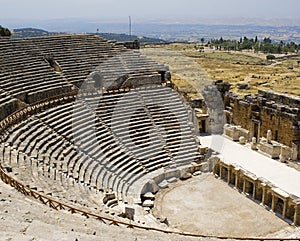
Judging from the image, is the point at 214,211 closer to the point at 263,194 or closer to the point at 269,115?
the point at 263,194

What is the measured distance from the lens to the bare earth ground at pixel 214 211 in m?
17.4

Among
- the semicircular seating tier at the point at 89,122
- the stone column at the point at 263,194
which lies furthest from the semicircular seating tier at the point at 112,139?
the stone column at the point at 263,194

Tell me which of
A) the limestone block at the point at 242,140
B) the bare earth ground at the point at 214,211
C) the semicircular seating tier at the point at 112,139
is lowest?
the bare earth ground at the point at 214,211

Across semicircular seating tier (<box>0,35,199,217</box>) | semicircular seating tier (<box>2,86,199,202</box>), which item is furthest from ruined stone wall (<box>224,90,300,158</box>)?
semicircular seating tier (<box>2,86,199,202</box>)

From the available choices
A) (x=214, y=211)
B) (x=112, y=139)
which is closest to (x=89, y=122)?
(x=112, y=139)

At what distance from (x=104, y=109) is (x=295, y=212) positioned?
13014 millimetres

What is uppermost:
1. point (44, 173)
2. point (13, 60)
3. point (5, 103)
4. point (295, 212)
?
point (13, 60)

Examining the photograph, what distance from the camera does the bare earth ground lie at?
17359mm

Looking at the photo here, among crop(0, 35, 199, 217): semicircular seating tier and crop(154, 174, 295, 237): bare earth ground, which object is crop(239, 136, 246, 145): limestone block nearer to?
crop(0, 35, 199, 217): semicircular seating tier

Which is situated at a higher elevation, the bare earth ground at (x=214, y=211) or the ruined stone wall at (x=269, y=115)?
the ruined stone wall at (x=269, y=115)

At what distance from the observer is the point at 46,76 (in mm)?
26484

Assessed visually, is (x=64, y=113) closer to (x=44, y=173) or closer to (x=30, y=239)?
(x=44, y=173)

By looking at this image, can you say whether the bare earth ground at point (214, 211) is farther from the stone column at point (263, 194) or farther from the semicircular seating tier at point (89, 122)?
the semicircular seating tier at point (89, 122)

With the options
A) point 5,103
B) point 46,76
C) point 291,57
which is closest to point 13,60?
point 46,76
